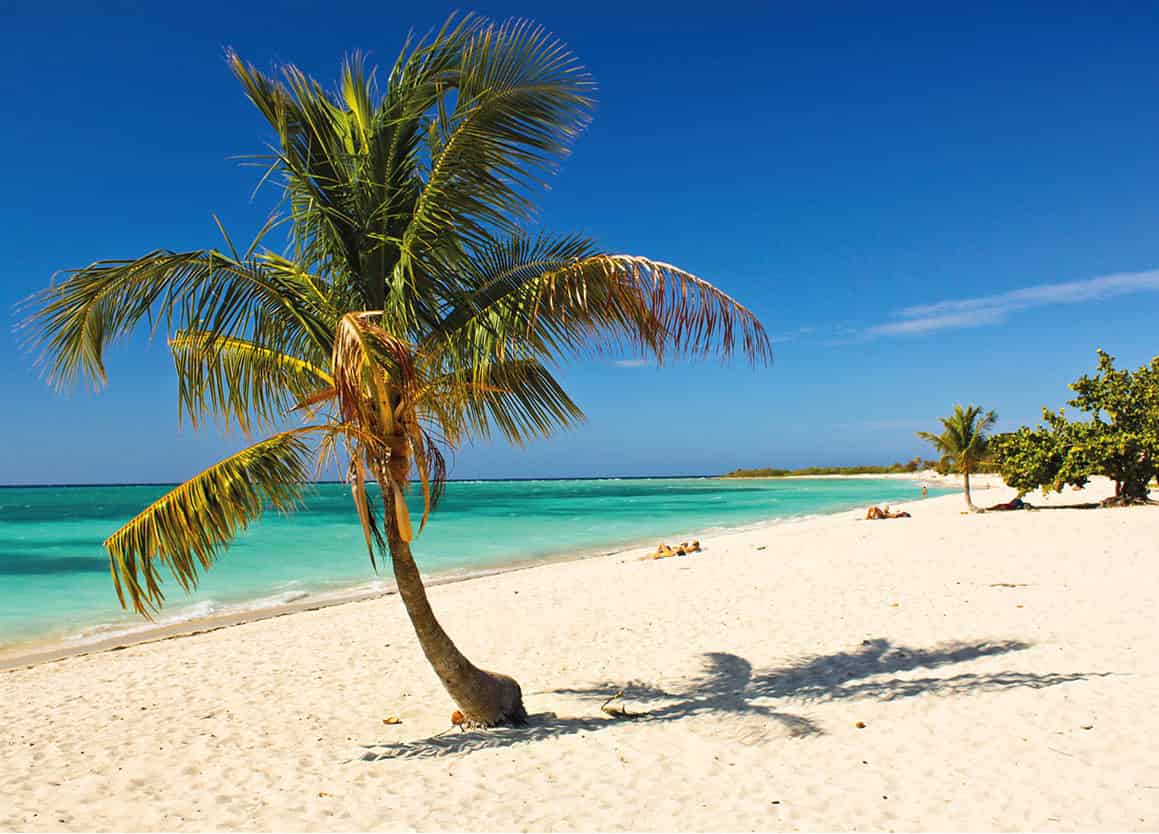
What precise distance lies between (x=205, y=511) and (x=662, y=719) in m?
3.72

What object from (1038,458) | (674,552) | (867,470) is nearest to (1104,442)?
(1038,458)

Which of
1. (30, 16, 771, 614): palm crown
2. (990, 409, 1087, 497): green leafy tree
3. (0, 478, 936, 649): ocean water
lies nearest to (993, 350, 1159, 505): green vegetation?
(990, 409, 1087, 497): green leafy tree

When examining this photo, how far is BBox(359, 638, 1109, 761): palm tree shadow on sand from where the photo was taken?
5312 millimetres

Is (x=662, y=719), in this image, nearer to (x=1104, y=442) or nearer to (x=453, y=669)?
(x=453, y=669)

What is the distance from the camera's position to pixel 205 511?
4.41m

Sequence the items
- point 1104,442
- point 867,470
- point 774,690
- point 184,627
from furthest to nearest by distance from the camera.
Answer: point 867,470 → point 1104,442 → point 184,627 → point 774,690

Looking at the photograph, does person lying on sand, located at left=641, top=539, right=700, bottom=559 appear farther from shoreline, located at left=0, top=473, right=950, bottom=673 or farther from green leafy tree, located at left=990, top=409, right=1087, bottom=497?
green leafy tree, located at left=990, top=409, right=1087, bottom=497

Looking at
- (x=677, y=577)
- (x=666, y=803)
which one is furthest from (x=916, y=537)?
(x=666, y=803)

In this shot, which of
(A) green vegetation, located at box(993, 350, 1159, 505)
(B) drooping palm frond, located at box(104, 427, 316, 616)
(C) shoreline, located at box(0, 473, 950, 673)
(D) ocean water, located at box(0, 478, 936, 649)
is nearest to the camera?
(B) drooping palm frond, located at box(104, 427, 316, 616)

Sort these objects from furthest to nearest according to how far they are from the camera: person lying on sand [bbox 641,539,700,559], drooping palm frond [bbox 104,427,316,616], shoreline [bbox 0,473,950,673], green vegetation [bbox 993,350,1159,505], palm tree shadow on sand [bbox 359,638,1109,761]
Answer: green vegetation [bbox 993,350,1159,505] → person lying on sand [bbox 641,539,700,559] → shoreline [bbox 0,473,950,673] → palm tree shadow on sand [bbox 359,638,1109,761] → drooping palm frond [bbox 104,427,316,616]

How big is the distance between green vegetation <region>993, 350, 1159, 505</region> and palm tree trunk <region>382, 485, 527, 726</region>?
67.5 feet

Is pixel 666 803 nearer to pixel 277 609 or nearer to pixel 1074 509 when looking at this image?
pixel 277 609

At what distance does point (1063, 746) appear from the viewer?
441 cm

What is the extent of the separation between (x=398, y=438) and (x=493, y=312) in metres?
1.15
